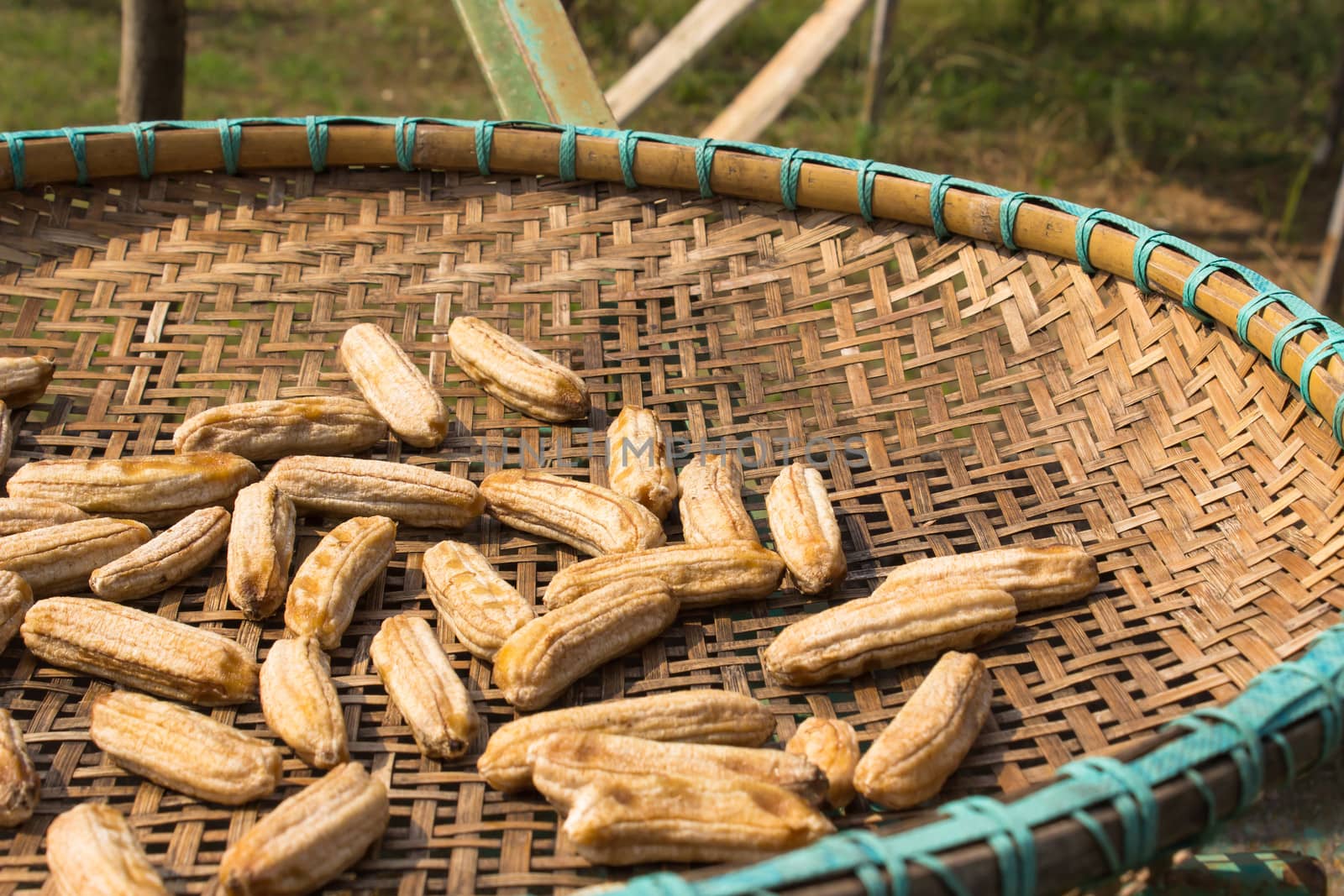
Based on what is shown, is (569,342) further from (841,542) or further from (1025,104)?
(1025,104)

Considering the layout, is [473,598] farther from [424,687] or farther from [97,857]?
[97,857]

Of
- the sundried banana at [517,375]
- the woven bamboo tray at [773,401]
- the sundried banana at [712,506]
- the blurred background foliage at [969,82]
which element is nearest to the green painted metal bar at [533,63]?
the woven bamboo tray at [773,401]

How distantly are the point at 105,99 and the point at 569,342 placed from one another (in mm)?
3898

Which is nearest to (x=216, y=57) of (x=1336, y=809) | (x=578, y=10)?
(x=578, y=10)

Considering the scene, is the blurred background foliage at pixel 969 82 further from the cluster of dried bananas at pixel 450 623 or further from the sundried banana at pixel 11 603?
the sundried banana at pixel 11 603

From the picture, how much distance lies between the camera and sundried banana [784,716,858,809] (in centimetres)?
147

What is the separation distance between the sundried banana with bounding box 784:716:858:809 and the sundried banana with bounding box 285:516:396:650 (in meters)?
0.65

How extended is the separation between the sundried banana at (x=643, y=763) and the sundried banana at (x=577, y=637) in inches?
6.0

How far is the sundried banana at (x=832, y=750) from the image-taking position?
4.81ft

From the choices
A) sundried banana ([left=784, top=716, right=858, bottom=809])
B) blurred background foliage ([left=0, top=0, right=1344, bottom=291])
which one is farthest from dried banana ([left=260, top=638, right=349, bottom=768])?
blurred background foliage ([left=0, top=0, right=1344, bottom=291])

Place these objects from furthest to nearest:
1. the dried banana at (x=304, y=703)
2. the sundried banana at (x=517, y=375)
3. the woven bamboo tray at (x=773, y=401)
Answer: the sundried banana at (x=517, y=375) → the dried banana at (x=304, y=703) → the woven bamboo tray at (x=773, y=401)

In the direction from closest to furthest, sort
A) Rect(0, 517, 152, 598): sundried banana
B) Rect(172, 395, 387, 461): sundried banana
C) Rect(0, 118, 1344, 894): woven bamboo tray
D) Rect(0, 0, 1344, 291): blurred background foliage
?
Rect(0, 118, 1344, 894): woven bamboo tray, Rect(0, 517, 152, 598): sundried banana, Rect(172, 395, 387, 461): sundried banana, Rect(0, 0, 1344, 291): blurred background foliage

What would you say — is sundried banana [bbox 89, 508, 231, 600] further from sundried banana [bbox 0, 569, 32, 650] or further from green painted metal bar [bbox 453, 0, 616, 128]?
green painted metal bar [bbox 453, 0, 616, 128]

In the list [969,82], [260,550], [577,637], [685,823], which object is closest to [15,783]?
[260,550]
